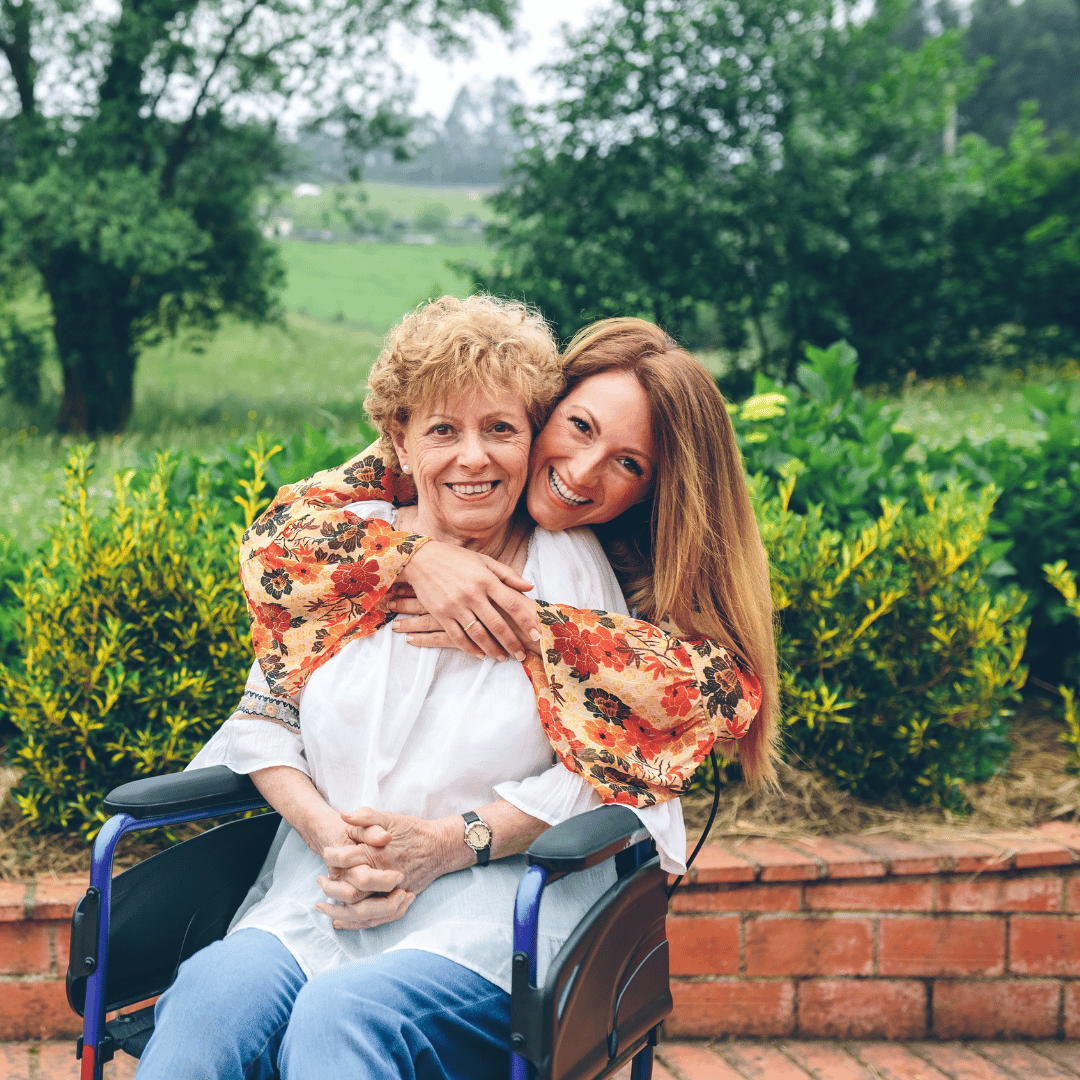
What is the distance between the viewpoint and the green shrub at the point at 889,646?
259 centimetres

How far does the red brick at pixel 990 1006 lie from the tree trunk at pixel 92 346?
11.0m

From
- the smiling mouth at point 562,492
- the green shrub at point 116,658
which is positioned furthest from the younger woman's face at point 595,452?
the green shrub at point 116,658

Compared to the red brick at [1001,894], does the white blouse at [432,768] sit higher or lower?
higher

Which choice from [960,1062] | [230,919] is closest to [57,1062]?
[230,919]

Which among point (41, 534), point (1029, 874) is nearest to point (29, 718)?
point (1029, 874)

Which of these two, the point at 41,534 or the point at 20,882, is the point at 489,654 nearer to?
the point at 20,882

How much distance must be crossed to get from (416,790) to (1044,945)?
185 cm

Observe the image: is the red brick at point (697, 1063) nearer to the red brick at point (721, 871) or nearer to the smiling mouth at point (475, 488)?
the red brick at point (721, 871)

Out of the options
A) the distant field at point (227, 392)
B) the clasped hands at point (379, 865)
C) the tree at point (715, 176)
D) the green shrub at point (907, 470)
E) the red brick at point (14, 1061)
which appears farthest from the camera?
the tree at point (715, 176)

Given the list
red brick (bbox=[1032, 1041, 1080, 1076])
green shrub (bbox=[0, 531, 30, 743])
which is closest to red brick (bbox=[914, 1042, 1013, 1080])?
red brick (bbox=[1032, 1041, 1080, 1076])

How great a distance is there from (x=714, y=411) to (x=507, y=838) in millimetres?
813

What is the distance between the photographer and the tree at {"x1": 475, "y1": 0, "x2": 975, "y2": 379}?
40.6ft

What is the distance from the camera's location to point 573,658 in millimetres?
1703

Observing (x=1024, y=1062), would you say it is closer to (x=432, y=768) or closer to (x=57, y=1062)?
(x=432, y=768)
